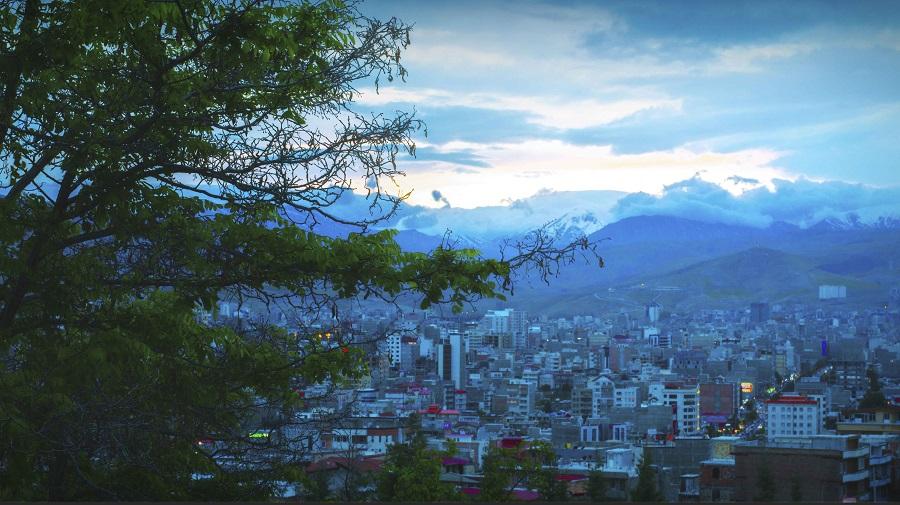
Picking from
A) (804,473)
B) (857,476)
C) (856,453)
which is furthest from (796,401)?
(857,476)

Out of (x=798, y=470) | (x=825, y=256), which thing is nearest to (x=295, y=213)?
(x=798, y=470)

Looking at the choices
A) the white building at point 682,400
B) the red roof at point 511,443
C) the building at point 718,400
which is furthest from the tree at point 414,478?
the building at point 718,400

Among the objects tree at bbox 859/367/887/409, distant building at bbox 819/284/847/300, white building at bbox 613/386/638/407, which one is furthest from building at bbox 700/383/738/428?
distant building at bbox 819/284/847/300

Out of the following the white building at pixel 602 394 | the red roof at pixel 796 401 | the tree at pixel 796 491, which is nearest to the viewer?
the tree at pixel 796 491

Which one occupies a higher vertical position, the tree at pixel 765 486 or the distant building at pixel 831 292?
the distant building at pixel 831 292

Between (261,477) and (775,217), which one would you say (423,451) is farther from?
(775,217)

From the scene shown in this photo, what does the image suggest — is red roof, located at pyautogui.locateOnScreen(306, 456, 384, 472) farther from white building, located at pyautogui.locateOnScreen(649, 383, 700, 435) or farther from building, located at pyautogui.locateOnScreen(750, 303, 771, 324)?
building, located at pyautogui.locateOnScreen(750, 303, 771, 324)

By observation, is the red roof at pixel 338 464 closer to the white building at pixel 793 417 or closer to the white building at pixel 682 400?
the white building at pixel 793 417

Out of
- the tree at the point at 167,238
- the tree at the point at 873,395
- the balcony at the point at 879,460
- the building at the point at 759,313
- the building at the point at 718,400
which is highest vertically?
the building at the point at 759,313
